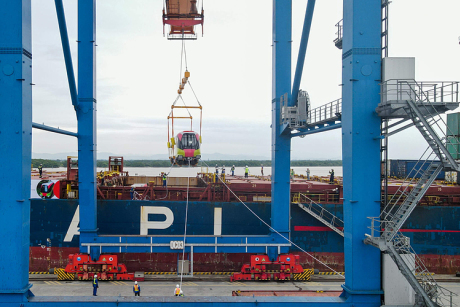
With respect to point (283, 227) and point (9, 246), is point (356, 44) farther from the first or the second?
point (283, 227)

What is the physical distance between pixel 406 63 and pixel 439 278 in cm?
1952

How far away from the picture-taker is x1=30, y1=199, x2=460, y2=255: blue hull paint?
77.4 ft

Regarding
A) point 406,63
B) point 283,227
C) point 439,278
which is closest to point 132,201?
point 283,227

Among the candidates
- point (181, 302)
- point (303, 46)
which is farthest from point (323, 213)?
point (181, 302)

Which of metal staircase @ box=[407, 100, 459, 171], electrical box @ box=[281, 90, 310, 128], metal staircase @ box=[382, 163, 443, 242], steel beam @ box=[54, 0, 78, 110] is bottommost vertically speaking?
metal staircase @ box=[382, 163, 443, 242]

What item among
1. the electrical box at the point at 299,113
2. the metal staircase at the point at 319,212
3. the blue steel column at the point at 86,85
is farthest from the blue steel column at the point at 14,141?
the metal staircase at the point at 319,212

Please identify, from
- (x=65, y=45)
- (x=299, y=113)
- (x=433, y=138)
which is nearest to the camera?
(x=433, y=138)

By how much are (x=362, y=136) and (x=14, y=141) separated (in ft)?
32.0

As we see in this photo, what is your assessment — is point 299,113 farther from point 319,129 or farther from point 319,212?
point 319,212

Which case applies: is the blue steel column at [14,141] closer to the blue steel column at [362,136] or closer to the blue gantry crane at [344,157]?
the blue gantry crane at [344,157]

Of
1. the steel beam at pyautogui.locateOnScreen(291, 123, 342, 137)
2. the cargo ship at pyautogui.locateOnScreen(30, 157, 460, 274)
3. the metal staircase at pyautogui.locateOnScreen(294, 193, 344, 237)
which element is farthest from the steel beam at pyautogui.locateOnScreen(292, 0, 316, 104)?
the metal staircase at pyautogui.locateOnScreen(294, 193, 344, 237)

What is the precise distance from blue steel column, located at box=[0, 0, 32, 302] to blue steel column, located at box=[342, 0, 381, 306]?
922 cm

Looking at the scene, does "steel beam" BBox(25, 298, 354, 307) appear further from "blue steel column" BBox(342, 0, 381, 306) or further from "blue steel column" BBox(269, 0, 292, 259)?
"blue steel column" BBox(269, 0, 292, 259)

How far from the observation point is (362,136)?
31.5 ft
